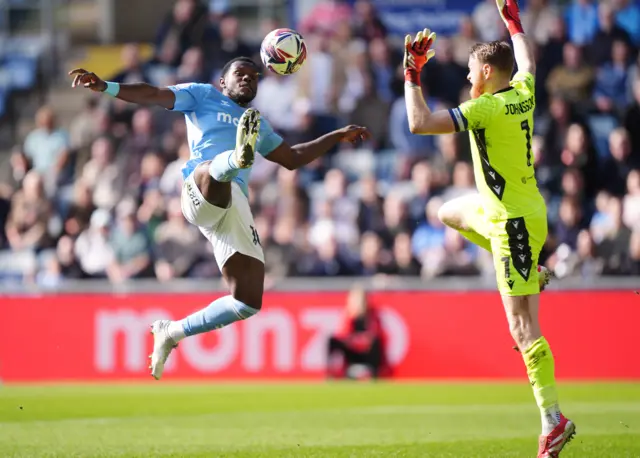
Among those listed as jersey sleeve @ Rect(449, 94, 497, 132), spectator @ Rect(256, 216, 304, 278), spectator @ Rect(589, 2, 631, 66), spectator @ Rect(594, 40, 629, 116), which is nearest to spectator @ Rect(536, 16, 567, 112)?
spectator @ Rect(589, 2, 631, 66)

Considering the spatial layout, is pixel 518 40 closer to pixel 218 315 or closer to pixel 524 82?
pixel 524 82

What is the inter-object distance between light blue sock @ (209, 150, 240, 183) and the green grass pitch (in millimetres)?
2037

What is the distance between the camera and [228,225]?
30.7 ft

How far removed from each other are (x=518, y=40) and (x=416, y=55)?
3.69ft

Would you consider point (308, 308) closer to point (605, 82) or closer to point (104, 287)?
point (104, 287)

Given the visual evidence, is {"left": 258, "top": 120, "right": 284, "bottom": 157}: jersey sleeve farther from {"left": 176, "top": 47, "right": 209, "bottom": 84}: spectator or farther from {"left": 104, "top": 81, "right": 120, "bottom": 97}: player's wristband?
{"left": 176, "top": 47, "right": 209, "bottom": 84}: spectator

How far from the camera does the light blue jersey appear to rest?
31.0 feet

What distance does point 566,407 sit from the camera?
12578mm

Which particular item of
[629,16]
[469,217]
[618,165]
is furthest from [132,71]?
[469,217]

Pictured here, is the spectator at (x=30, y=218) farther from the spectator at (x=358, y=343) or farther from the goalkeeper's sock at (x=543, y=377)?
the goalkeeper's sock at (x=543, y=377)

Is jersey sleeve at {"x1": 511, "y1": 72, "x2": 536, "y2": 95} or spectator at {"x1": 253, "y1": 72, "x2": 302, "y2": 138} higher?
spectator at {"x1": 253, "y1": 72, "x2": 302, "y2": 138}

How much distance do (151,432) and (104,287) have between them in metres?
6.67

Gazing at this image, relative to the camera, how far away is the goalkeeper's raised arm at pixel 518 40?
880 centimetres

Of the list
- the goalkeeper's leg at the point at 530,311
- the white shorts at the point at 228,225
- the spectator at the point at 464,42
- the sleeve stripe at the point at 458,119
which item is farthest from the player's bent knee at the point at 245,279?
the spectator at the point at 464,42
